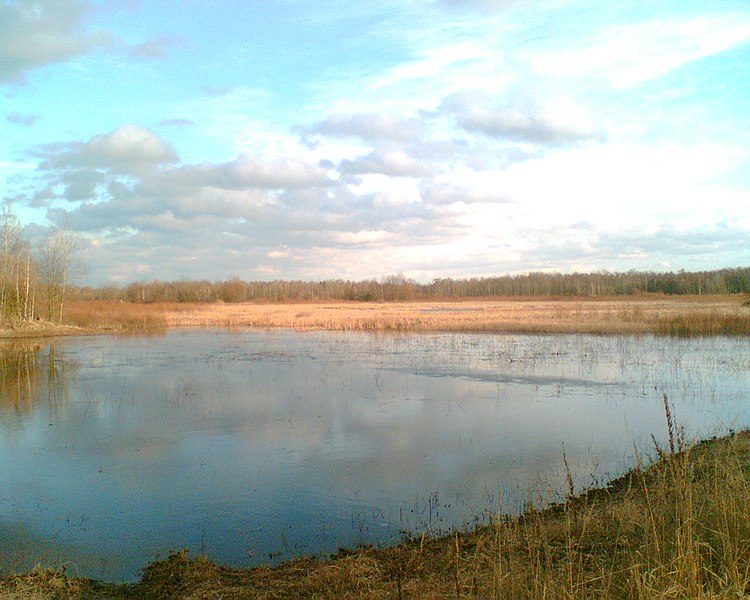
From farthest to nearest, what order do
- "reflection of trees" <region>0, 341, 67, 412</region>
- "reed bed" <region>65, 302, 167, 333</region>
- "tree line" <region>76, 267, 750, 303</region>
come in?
"tree line" <region>76, 267, 750, 303</region>, "reed bed" <region>65, 302, 167, 333</region>, "reflection of trees" <region>0, 341, 67, 412</region>

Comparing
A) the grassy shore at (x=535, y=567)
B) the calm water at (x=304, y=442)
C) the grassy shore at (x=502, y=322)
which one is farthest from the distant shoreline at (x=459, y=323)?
the grassy shore at (x=535, y=567)

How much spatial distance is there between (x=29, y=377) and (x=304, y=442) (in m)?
12.4

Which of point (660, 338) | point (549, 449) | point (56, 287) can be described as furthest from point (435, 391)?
point (56, 287)

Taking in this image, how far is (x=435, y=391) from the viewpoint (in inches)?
582

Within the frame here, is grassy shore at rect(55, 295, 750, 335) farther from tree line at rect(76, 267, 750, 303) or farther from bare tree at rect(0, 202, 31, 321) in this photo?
tree line at rect(76, 267, 750, 303)

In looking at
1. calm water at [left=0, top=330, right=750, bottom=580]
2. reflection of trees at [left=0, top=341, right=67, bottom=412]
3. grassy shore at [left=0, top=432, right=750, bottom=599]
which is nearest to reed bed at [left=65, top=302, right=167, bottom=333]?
reflection of trees at [left=0, top=341, right=67, bottom=412]

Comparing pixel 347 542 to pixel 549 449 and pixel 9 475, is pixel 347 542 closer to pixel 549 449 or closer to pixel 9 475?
pixel 549 449

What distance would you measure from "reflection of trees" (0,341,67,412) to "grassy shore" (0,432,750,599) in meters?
10.1

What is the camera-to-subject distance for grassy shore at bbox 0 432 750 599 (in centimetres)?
371

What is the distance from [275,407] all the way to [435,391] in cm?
418

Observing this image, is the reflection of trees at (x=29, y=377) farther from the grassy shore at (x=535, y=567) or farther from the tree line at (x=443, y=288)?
the tree line at (x=443, y=288)

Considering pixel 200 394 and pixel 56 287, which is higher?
pixel 56 287

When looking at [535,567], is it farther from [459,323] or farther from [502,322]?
[459,323]

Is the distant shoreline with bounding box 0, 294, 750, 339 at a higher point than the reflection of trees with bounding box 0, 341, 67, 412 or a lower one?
higher
